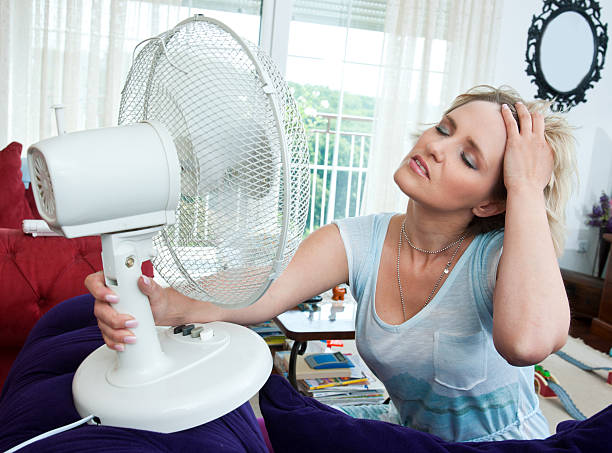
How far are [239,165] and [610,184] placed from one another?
4458 mm

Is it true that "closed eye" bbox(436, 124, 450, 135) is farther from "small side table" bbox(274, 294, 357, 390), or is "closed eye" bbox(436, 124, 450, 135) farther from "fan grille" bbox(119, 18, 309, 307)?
"small side table" bbox(274, 294, 357, 390)

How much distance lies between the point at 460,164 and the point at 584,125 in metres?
3.77

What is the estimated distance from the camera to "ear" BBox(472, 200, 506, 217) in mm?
1030

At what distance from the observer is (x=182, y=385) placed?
2.05ft

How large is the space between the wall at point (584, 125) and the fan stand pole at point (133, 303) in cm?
392

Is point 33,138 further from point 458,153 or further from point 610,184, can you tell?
point 610,184

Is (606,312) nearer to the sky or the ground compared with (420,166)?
nearer to the ground

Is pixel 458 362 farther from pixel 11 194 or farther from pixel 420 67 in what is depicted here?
pixel 420 67

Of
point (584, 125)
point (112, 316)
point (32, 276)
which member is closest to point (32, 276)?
point (32, 276)

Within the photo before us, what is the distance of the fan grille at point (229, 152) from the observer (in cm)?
57

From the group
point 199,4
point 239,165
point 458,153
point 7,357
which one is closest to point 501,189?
point 458,153

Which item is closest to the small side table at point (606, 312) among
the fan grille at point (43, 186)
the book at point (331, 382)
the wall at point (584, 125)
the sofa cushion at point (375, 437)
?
the wall at point (584, 125)

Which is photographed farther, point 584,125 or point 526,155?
point 584,125

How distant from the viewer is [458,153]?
96cm
